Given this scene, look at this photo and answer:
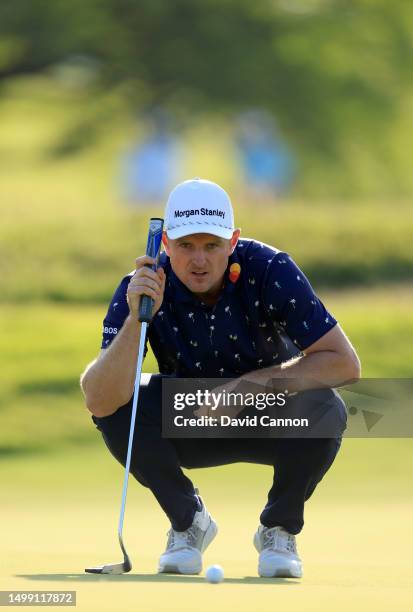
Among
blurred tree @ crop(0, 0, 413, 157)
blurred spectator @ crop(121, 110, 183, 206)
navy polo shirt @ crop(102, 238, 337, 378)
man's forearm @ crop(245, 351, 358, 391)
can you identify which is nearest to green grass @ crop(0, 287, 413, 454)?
blurred tree @ crop(0, 0, 413, 157)

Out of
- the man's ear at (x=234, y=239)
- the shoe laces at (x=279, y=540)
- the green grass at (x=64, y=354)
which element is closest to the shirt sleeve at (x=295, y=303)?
the man's ear at (x=234, y=239)

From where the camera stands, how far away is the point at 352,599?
313 centimetres

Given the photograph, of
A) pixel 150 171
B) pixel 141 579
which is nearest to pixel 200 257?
pixel 141 579

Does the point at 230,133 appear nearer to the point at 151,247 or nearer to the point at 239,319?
the point at 239,319

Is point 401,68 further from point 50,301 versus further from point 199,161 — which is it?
point 199,161

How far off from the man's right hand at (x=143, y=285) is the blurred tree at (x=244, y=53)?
436 inches

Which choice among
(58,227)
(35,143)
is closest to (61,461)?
(58,227)

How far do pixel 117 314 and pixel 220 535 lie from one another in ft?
4.31

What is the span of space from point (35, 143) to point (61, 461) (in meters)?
17.3

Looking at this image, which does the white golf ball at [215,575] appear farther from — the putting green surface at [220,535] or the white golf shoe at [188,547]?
the white golf shoe at [188,547]

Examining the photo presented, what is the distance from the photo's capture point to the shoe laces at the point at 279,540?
384cm

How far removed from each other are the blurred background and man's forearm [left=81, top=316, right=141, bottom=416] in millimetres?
5835

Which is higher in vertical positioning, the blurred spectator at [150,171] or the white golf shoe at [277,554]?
the blurred spectator at [150,171]

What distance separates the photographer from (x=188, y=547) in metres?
3.90
